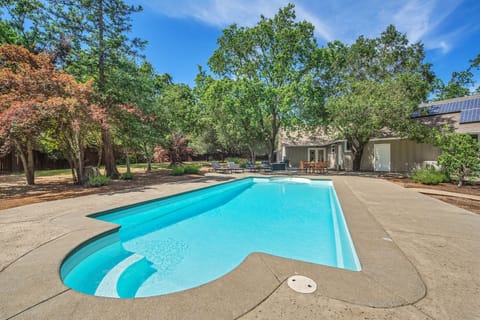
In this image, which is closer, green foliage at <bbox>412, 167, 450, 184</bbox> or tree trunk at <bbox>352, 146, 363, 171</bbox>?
green foliage at <bbox>412, 167, 450, 184</bbox>

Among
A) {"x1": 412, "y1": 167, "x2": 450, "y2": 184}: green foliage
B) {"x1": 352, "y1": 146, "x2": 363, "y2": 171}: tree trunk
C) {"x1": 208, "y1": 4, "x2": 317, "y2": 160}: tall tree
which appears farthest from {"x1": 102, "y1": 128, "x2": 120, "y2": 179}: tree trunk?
{"x1": 352, "y1": 146, "x2": 363, "y2": 171}: tree trunk

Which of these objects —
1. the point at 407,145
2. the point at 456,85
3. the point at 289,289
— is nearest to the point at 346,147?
the point at 407,145

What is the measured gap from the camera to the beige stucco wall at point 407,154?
14.5 meters

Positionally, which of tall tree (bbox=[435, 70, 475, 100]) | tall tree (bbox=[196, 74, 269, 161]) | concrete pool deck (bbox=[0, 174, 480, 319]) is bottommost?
concrete pool deck (bbox=[0, 174, 480, 319])

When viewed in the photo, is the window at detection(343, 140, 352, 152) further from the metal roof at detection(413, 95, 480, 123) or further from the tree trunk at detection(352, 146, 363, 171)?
the metal roof at detection(413, 95, 480, 123)

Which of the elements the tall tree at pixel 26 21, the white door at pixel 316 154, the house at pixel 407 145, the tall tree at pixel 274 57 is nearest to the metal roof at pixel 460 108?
the house at pixel 407 145

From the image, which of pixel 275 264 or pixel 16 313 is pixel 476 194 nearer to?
pixel 275 264

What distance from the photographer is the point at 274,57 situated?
1641 centimetres

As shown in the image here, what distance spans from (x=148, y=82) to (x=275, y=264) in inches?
466

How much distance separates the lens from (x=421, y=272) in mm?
2514

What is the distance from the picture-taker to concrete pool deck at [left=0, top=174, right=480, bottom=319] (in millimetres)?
1854

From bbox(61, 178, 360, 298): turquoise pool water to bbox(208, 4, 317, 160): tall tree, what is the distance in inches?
361

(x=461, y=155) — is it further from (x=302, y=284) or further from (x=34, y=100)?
(x=34, y=100)

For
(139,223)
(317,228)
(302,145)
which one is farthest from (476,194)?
(302,145)
